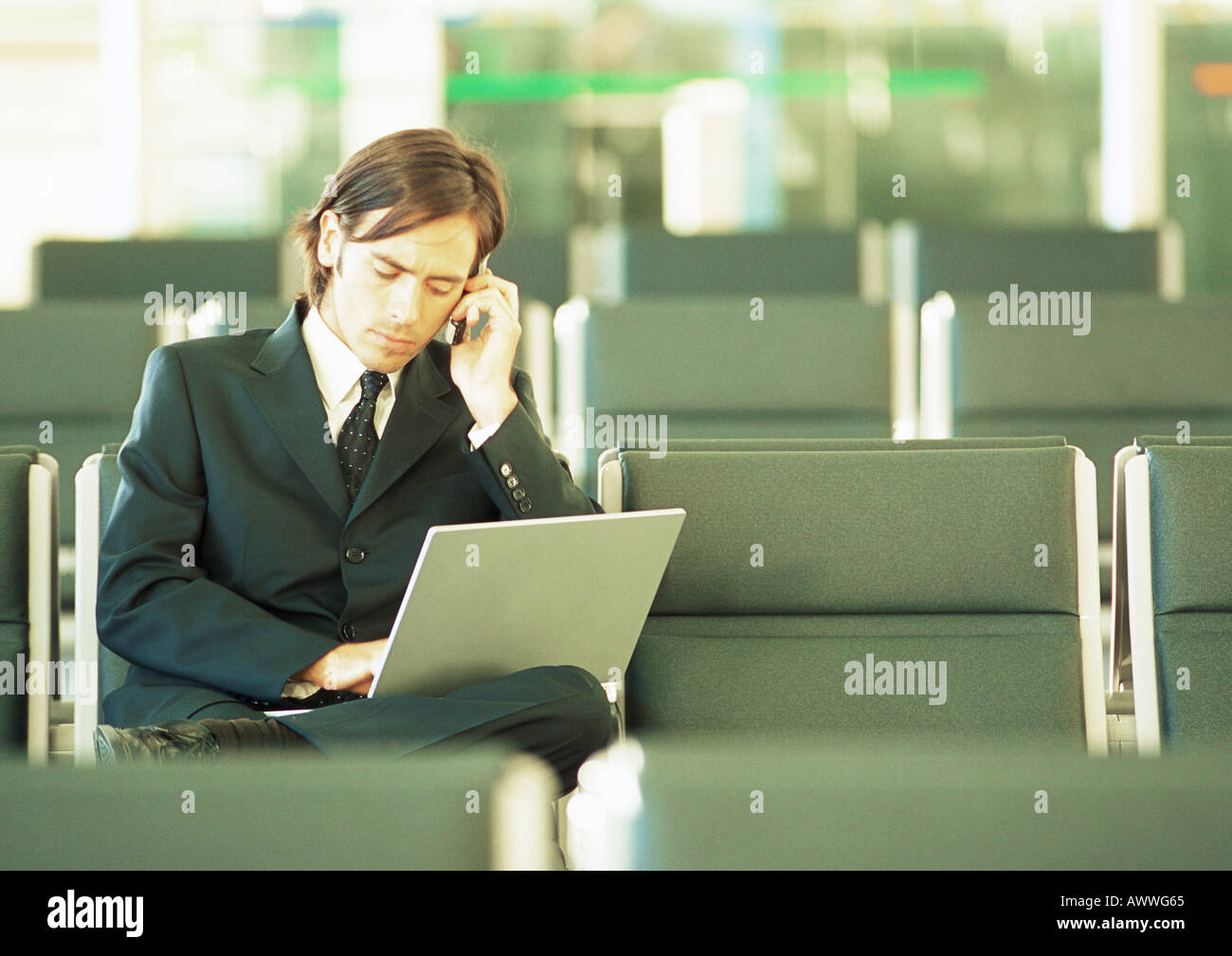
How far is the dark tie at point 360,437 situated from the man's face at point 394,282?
31 millimetres

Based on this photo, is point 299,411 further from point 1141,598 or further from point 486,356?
point 1141,598

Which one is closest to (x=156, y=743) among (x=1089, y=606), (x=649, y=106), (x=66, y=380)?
(x=1089, y=606)

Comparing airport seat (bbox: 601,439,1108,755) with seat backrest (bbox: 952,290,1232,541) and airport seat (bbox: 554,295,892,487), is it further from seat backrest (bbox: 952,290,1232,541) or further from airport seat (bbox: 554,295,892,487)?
seat backrest (bbox: 952,290,1232,541)

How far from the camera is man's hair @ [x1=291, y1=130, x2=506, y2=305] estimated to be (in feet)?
6.15

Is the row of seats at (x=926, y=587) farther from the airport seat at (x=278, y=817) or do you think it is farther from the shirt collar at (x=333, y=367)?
the airport seat at (x=278, y=817)

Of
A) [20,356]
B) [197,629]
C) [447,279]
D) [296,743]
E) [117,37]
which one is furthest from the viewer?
[117,37]

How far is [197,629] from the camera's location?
1705 millimetres

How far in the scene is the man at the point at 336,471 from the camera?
5.58ft

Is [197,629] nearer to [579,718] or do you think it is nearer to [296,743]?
[296,743]

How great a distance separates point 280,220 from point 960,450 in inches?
166

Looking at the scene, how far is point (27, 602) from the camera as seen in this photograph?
1913 millimetres

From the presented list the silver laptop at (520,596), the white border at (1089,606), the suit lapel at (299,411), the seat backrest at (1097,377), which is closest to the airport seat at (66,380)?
the suit lapel at (299,411)

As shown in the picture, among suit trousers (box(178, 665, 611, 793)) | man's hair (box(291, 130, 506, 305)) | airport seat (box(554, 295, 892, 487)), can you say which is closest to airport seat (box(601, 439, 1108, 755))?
suit trousers (box(178, 665, 611, 793))

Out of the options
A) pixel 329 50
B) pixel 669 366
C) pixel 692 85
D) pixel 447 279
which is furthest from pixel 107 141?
pixel 447 279
